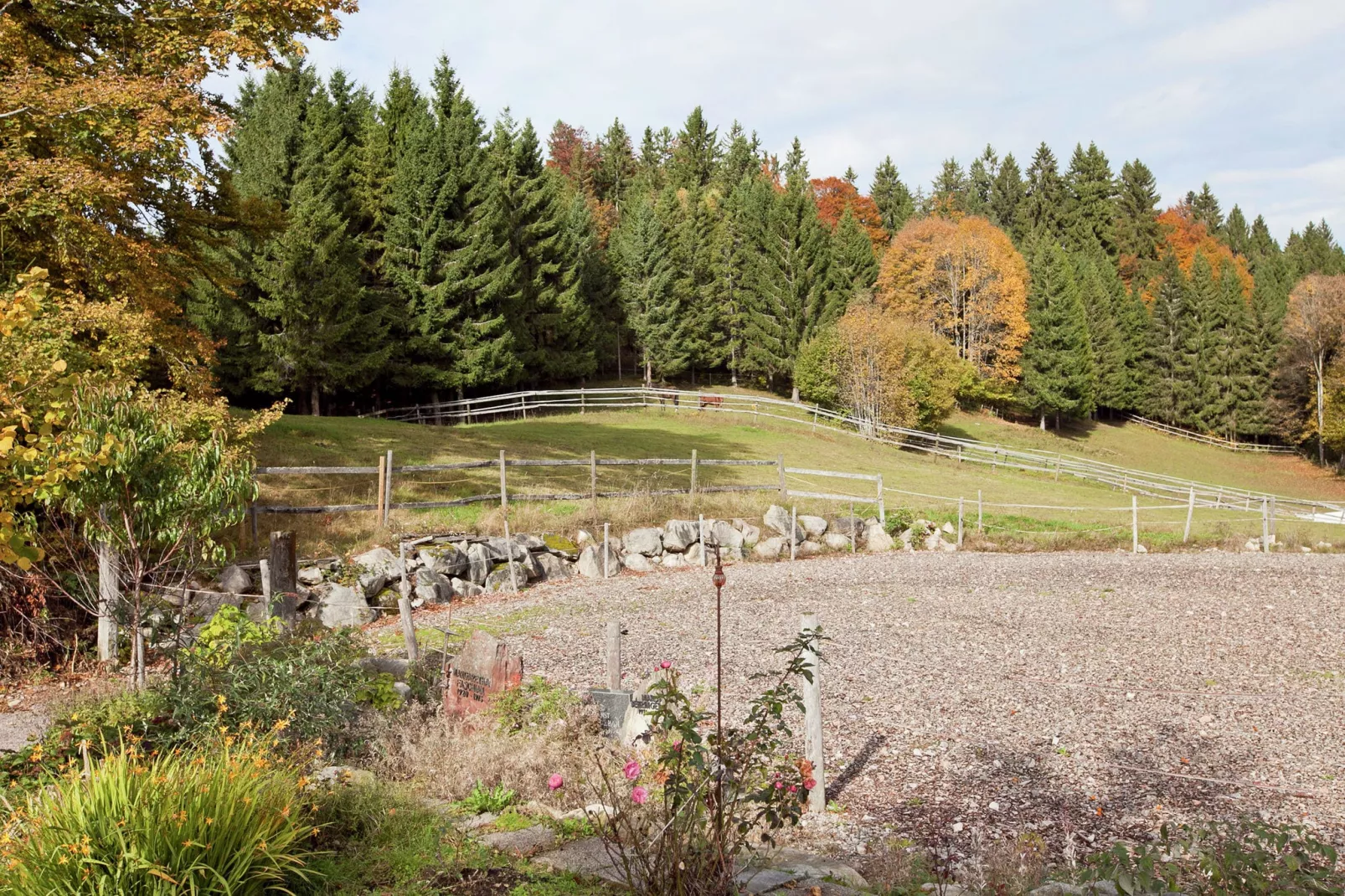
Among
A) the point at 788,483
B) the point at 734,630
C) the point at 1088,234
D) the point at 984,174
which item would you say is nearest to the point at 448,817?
the point at 734,630

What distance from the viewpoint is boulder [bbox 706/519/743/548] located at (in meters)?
17.3

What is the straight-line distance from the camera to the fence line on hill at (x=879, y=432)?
3269 centimetres

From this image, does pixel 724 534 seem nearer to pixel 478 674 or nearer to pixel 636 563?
pixel 636 563

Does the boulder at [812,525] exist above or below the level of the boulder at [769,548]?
above

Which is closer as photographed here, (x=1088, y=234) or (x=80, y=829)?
(x=80, y=829)

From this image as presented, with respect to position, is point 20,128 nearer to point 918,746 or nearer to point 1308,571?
point 918,746

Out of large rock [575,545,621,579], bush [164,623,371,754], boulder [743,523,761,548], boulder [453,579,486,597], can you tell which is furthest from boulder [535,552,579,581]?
bush [164,623,371,754]

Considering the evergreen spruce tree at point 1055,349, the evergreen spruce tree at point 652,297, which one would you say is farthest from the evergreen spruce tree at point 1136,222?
the evergreen spruce tree at point 652,297

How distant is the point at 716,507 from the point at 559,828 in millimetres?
13663

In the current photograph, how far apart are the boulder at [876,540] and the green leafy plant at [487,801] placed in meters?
14.2

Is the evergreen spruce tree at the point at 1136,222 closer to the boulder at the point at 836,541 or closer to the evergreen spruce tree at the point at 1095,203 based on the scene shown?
the evergreen spruce tree at the point at 1095,203

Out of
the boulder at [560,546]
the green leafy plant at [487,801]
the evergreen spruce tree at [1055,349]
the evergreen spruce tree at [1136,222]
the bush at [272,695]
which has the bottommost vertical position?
the boulder at [560,546]

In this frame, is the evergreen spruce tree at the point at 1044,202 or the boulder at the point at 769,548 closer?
the boulder at the point at 769,548

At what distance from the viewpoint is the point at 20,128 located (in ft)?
34.3
